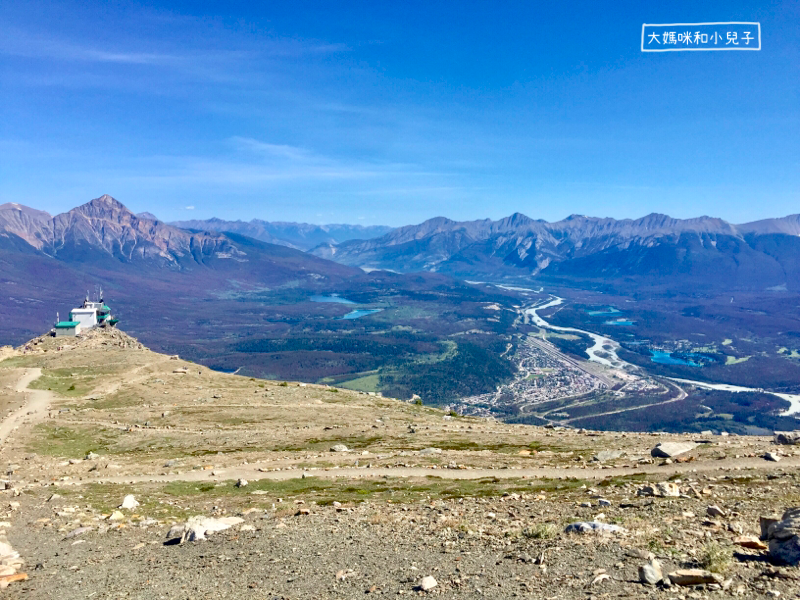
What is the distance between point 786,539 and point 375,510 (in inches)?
517

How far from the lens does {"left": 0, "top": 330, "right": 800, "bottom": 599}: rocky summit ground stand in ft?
42.8

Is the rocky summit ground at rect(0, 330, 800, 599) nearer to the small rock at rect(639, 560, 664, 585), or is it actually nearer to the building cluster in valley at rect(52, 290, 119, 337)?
the small rock at rect(639, 560, 664, 585)

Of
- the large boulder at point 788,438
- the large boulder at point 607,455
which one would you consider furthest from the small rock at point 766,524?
the large boulder at point 788,438

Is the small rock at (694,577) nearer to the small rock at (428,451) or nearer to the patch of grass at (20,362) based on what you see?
the small rock at (428,451)

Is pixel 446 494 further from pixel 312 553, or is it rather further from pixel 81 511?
pixel 81 511

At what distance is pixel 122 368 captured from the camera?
64.4 m

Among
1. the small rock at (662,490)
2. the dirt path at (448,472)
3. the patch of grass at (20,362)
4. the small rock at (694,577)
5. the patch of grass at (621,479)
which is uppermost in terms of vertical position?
the small rock at (694,577)

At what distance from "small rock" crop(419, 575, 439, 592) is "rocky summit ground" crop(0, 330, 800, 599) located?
0.04m

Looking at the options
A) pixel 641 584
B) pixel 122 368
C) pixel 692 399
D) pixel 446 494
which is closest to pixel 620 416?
pixel 692 399

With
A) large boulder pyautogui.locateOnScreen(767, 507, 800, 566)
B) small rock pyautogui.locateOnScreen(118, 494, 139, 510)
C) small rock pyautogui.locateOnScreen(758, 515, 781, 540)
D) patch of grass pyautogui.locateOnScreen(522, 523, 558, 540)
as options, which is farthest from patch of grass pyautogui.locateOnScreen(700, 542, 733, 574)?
small rock pyautogui.locateOnScreen(118, 494, 139, 510)

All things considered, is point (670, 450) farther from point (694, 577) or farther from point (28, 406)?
point (28, 406)

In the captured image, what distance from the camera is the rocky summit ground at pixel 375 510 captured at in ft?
42.8

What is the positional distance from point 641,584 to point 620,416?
153430 mm

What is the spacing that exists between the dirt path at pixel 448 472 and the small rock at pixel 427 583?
14.5 meters
